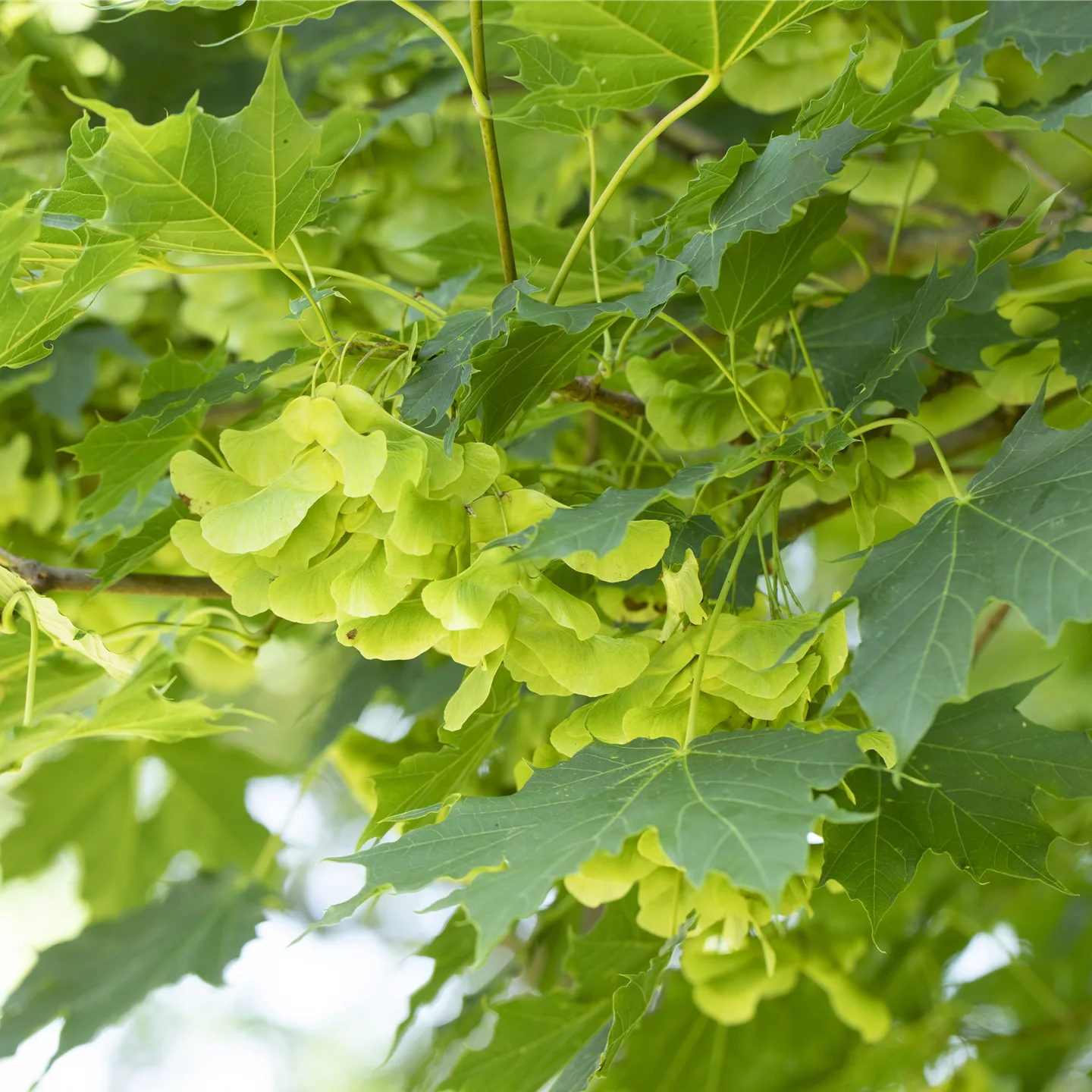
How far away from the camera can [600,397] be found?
847 mm

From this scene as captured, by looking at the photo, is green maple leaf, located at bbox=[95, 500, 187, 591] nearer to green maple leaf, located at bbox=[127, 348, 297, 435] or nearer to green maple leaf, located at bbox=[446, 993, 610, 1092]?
green maple leaf, located at bbox=[127, 348, 297, 435]

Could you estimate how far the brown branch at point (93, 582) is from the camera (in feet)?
2.79

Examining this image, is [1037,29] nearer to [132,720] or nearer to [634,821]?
[634,821]

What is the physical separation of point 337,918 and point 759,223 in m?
0.47

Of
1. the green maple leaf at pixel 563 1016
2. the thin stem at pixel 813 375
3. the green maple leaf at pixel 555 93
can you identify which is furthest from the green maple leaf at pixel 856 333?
the green maple leaf at pixel 563 1016

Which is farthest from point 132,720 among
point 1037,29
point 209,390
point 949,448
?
point 1037,29

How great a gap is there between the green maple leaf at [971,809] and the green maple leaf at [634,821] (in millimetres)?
166

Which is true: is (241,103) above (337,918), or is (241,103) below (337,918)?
above

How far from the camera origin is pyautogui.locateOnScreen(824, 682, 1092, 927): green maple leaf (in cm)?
72

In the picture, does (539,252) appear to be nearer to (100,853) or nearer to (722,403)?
(722,403)

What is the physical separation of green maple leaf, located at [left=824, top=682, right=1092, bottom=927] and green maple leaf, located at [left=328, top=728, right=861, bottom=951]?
166 mm

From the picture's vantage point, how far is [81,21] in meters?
1.65

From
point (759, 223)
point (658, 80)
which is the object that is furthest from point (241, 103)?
point (759, 223)

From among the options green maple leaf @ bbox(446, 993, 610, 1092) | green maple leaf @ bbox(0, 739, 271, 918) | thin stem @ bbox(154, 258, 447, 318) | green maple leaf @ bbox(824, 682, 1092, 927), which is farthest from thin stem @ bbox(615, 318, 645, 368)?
green maple leaf @ bbox(0, 739, 271, 918)
